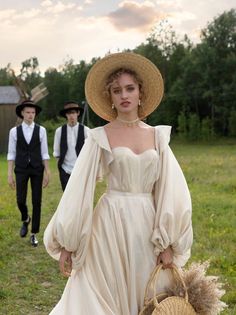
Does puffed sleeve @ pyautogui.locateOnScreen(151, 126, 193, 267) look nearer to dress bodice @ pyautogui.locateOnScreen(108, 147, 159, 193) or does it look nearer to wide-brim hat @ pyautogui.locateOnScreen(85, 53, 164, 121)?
A: dress bodice @ pyautogui.locateOnScreen(108, 147, 159, 193)

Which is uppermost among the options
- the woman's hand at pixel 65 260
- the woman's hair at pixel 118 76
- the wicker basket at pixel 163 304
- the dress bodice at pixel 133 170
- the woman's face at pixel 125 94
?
the woman's hair at pixel 118 76

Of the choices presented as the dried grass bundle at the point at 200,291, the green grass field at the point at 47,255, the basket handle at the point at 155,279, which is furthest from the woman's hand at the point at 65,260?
the green grass field at the point at 47,255

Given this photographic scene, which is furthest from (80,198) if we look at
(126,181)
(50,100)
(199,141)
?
(50,100)

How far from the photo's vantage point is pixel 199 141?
1574 inches

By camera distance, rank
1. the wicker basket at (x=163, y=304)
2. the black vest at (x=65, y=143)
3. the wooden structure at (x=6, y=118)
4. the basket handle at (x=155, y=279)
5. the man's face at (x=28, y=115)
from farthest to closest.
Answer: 1. the wooden structure at (x=6, y=118)
2. the black vest at (x=65, y=143)
3. the man's face at (x=28, y=115)
4. the basket handle at (x=155, y=279)
5. the wicker basket at (x=163, y=304)

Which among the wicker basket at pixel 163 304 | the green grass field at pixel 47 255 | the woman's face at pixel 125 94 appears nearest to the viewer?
the wicker basket at pixel 163 304

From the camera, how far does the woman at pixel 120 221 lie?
3162 mm

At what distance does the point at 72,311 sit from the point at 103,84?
143 centimetres

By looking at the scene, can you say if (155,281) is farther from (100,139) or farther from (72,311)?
(100,139)

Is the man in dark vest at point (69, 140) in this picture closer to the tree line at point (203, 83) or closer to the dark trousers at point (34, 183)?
the dark trousers at point (34, 183)

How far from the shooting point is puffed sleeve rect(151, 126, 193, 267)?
3.14m

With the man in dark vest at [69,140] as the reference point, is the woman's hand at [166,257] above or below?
below

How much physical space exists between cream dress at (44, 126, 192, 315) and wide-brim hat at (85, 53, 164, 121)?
1.05 feet

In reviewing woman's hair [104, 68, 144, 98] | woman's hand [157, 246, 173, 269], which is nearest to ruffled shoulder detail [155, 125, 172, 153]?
woman's hair [104, 68, 144, 98]
